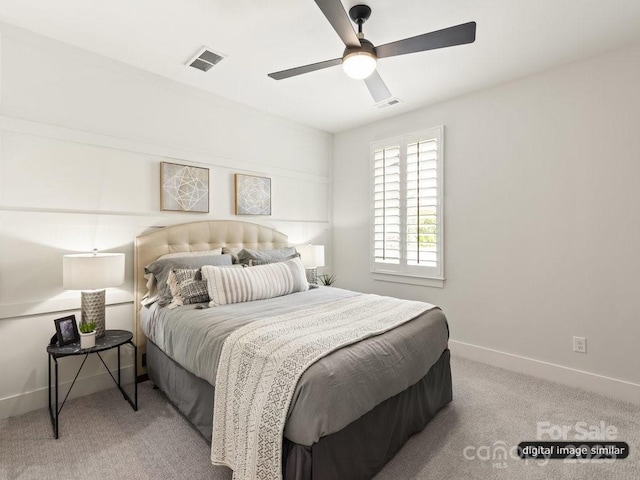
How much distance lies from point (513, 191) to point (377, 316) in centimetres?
199

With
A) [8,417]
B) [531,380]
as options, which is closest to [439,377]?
[531,380]

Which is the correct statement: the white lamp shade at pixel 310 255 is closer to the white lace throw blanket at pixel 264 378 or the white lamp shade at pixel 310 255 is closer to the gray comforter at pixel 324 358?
the gray comforter at pixel 324 358

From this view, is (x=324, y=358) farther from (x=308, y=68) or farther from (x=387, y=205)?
(x=387, y=205)

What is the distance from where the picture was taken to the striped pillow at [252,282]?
2.54m

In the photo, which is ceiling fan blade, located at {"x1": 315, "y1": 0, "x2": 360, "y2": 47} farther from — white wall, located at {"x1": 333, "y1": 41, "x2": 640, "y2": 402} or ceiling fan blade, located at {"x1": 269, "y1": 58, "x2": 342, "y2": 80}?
white wall, located at {"x1": 333, "y1": 41, "x2": 640, "y2": 402}

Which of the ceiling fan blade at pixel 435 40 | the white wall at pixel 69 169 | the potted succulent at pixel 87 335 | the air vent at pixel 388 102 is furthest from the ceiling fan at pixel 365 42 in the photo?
the potted succulent at pixel 87 335

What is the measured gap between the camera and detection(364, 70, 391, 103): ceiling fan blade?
2348 millimetres

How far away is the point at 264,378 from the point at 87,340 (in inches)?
57.9

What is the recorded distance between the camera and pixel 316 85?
3.22m

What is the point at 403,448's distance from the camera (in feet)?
6.42

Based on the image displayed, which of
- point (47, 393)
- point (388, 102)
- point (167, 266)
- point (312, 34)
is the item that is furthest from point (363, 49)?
point (47, 393)

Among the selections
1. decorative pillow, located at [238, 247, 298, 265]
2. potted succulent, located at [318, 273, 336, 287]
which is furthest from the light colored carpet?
potted succulent, located at [318, 273, 336, 287]

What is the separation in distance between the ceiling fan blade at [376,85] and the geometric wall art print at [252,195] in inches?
68.9

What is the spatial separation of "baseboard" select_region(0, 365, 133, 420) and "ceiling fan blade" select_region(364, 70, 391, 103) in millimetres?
3053
